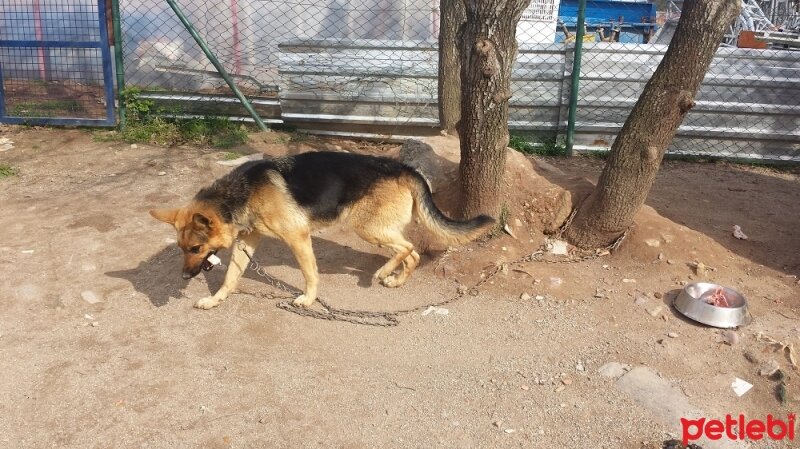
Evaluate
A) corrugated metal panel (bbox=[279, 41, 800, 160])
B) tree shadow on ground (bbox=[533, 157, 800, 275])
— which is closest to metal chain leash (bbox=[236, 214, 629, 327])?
tree shadow on ground (bbox=[533, 157, 800, 275])

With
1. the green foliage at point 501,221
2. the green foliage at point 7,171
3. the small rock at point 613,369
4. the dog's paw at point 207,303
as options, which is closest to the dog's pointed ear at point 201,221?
the dog's paw at point 207,303

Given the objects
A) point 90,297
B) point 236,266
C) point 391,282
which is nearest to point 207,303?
point 236,266

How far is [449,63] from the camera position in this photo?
23.6 ft

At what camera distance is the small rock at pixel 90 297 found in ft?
14.9

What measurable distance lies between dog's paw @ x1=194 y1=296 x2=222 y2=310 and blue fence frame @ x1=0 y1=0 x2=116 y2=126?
532 centimetres

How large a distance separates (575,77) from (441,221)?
414 centimetres

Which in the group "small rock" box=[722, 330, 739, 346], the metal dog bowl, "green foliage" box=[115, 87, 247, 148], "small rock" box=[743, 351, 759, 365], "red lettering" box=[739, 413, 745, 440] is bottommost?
"red lettering" box=[739, 413, 745, 440]

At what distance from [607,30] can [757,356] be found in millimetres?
19600

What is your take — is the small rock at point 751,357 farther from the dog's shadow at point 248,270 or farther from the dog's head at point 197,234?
the dog's head at point 197,234

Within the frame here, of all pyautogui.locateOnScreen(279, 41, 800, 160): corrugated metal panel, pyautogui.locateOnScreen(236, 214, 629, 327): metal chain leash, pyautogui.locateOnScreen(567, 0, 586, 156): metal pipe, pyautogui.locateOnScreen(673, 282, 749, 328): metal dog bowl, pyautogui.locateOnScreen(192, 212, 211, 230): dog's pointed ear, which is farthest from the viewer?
pyautogui.locateOnScreen(279, 41, 800, 160): corrugated metal panel

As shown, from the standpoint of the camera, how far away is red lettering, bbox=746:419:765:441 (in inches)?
131

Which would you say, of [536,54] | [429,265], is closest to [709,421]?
[429,265]

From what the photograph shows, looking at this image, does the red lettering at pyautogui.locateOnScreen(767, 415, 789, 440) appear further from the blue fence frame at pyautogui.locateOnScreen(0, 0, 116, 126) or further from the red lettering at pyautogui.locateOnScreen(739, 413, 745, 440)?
the blue fence frame at pyautogui.locateOnScreen(0, 0, 116, 126)

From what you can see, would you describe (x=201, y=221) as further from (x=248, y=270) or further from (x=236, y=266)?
(x=248, y=270)
